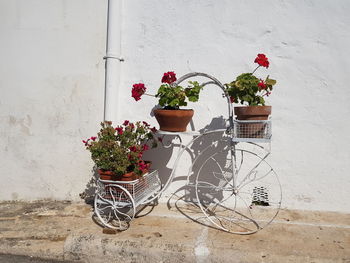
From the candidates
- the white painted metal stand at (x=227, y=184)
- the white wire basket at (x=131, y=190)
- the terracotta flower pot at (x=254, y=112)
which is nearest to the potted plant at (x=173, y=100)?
the white painted metal stand at (x=227, y=184)

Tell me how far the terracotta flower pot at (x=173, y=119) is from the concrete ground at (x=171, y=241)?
979mm

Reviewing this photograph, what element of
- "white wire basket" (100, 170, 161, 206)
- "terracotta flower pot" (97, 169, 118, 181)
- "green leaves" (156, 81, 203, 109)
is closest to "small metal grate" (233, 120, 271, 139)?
"green leaves" (156, 81, 203, 109)

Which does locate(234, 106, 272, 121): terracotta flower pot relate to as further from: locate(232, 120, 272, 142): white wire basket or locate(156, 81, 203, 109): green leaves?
locate(156, 81, 203, 109): green leaves

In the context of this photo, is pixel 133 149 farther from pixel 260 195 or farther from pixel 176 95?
pixel 260 195

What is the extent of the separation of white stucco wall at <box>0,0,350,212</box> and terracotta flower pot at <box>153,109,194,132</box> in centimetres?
55

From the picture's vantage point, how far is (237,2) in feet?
10.2

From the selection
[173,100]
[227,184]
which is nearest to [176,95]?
[173,100]

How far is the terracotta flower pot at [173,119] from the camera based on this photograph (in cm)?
267

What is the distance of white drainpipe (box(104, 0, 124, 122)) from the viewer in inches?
127

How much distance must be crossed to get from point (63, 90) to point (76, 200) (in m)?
1.40

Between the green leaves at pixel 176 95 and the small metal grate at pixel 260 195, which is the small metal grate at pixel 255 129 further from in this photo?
the small metal grate at pixel 260 195

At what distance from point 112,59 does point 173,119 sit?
117 cm

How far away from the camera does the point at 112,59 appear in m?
3.23

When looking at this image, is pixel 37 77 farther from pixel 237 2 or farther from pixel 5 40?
pixel 237 2
